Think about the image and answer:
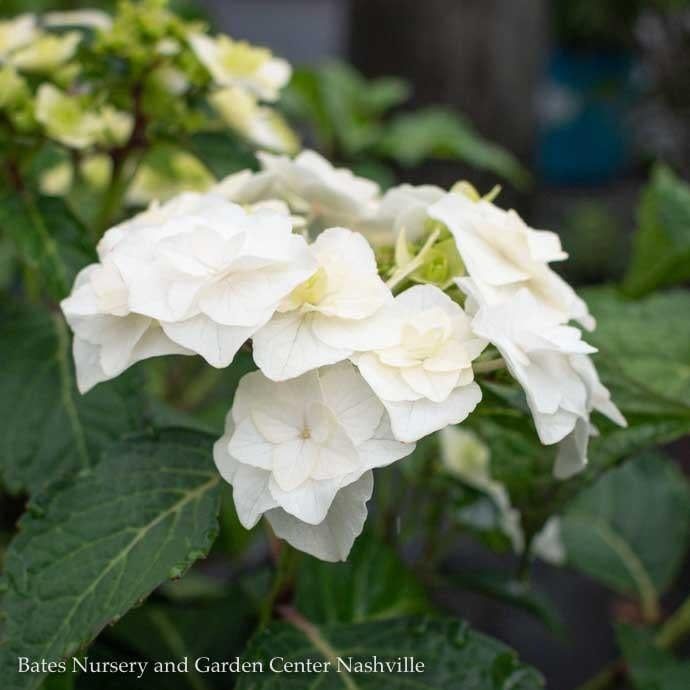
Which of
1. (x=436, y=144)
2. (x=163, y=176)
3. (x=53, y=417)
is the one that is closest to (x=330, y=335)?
(x=53, y=417)

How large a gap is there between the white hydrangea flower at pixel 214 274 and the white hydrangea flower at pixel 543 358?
112 millimetres

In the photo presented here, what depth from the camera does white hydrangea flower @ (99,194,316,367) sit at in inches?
21.3

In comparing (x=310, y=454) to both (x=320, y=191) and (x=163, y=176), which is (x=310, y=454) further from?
(x=163, y=176)

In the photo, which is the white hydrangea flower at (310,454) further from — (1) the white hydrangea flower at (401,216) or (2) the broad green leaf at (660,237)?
(2) the broad green leaf at (660,237)

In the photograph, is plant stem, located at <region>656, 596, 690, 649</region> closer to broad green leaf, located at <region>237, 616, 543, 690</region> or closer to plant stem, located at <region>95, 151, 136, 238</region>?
broad green leaf, located at <region>237, 616, 543, 690</region>

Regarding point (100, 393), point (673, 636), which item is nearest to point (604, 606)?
point (673, 636)

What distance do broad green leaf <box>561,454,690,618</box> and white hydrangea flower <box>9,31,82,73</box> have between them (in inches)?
30.4

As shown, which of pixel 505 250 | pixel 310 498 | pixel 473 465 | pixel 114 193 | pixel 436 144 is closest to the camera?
pixel 310 498

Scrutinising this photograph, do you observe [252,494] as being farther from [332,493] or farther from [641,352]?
[641,352]

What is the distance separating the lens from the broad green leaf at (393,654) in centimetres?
68

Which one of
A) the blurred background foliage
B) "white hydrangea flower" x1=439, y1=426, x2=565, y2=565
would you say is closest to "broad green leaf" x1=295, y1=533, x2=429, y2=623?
the blurred background foliage

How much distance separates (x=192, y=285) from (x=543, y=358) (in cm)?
21

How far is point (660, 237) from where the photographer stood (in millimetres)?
1020

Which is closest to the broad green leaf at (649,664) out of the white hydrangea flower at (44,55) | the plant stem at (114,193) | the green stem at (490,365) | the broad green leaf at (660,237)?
the broad green leaf at (660,237)
